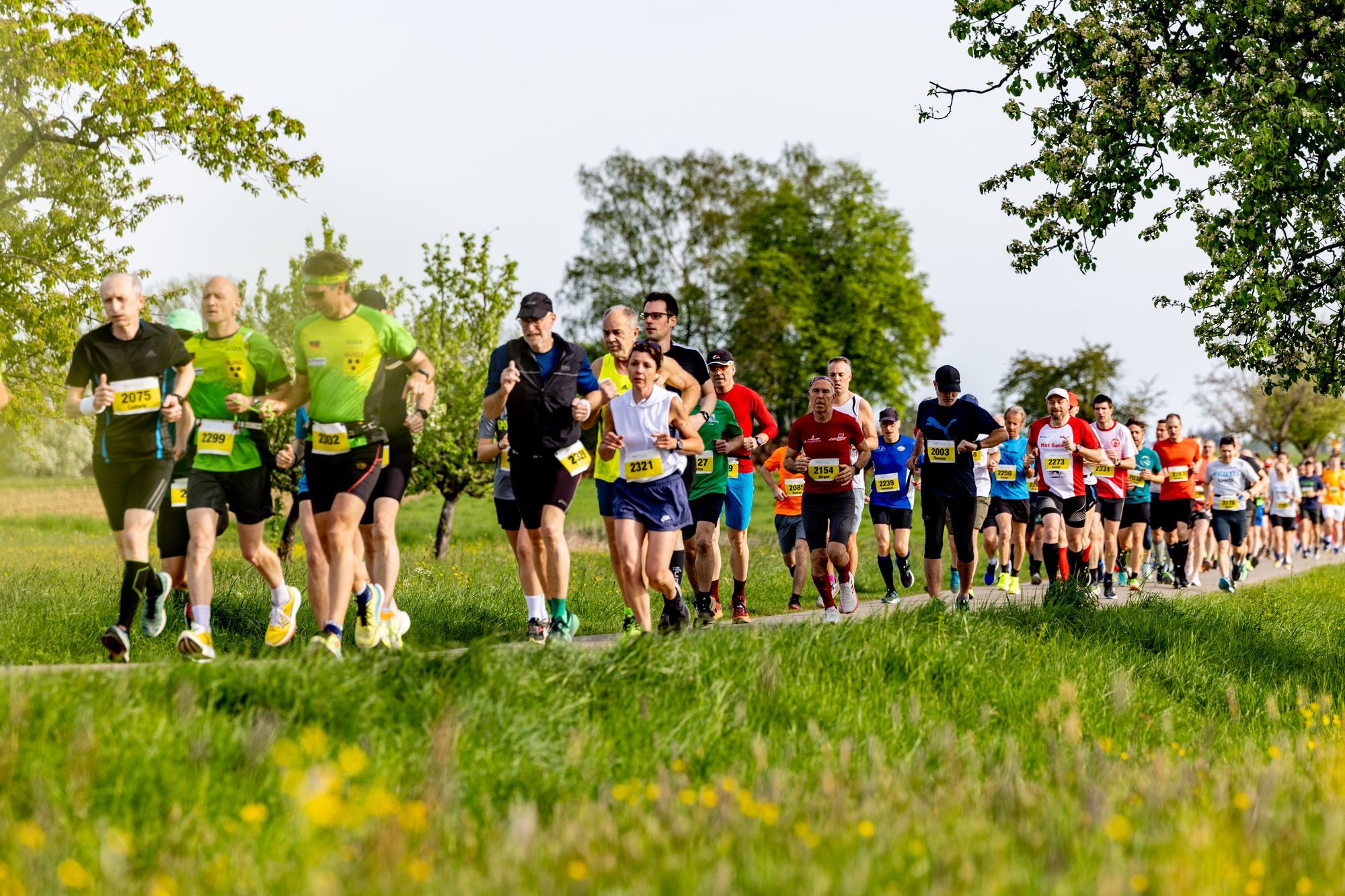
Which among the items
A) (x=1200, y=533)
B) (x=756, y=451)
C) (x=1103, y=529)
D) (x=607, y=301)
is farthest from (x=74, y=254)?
(x=607, y=301)

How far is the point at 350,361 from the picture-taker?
741 cm

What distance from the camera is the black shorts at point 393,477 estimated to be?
771 centimetres

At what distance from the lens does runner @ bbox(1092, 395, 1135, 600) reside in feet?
49.6

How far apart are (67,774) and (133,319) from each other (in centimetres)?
373

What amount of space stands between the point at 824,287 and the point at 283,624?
43794mm

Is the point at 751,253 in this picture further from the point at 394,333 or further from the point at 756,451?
the point at 394,333

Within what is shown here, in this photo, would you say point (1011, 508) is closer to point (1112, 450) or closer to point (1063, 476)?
point (1112, 450)

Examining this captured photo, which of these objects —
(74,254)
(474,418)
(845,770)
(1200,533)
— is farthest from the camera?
(474,418)

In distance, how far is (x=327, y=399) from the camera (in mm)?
7367

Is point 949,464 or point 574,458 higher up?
point 574,458

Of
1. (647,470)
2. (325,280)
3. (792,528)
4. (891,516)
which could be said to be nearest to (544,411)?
(647,470)

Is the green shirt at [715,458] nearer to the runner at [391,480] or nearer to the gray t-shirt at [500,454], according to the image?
the gray t-shirt at [500,454]

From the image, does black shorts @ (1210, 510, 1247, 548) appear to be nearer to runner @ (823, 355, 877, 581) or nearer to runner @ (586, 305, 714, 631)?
runner @ (823, 355, 877, 581)

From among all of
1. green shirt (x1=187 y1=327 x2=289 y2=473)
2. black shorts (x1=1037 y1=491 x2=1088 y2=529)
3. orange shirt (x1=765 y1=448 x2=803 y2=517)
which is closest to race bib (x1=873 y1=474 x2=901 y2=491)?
orange shirt (x1=765 y1=448 x2=803 y2=517)
